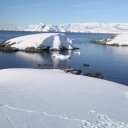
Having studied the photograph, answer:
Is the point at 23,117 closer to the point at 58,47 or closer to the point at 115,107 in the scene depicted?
the point at 115,107

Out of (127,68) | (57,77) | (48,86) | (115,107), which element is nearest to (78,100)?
(115,107)

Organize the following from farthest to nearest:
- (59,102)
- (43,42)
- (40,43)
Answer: (43,42), (40,43), (59,102)

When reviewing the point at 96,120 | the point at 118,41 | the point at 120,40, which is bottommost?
the point at 118,41

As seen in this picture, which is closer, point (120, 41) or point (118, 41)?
point (120, 41)

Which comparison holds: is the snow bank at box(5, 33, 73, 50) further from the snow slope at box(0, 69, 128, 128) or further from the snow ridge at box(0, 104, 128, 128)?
the snow ridge at box(0, 104, 128, 128)

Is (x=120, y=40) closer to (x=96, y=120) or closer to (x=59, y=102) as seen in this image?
(x=59, y=102)

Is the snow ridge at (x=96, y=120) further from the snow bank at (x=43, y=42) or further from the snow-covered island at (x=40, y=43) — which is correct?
the snow bank at (x=43, y=42)

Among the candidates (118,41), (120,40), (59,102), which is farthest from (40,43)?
(59,102)

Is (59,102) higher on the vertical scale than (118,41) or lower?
higher
